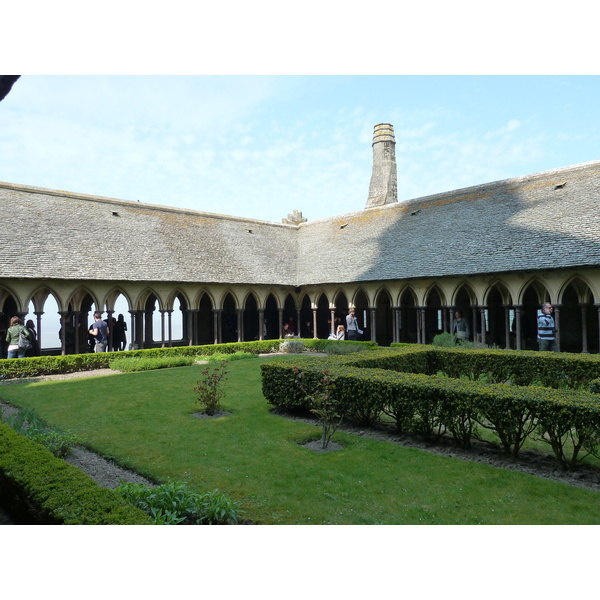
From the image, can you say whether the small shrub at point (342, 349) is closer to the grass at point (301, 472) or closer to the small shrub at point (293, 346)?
the small shrub at point (293, 346)

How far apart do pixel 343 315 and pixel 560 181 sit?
12.1m

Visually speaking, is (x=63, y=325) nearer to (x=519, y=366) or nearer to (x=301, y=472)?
(x=301, y=472)

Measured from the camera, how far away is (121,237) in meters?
20.0

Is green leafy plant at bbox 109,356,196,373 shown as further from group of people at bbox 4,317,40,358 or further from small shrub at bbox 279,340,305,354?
small shrub at bbox 279,340,305,354

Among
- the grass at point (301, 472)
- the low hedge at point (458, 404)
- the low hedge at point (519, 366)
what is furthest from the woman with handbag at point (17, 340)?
the low hedge at point (519, 366)

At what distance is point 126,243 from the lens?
19.8 metres

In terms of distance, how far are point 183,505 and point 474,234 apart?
17176 millimetres

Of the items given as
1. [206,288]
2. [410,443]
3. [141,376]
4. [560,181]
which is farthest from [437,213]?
[410,443]

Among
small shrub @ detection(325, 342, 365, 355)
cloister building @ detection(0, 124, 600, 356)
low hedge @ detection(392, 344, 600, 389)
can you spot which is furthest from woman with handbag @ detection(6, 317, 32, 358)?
low hedge @ detection(392, 344, 600, 389)

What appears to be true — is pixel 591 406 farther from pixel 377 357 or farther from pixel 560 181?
pixel 560 181

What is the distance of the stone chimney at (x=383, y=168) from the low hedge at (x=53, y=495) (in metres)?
32.2

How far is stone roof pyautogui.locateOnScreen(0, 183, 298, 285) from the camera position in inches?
669

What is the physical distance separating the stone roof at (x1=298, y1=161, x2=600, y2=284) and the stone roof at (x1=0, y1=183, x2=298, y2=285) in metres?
3.30

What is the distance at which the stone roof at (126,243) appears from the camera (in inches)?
669
